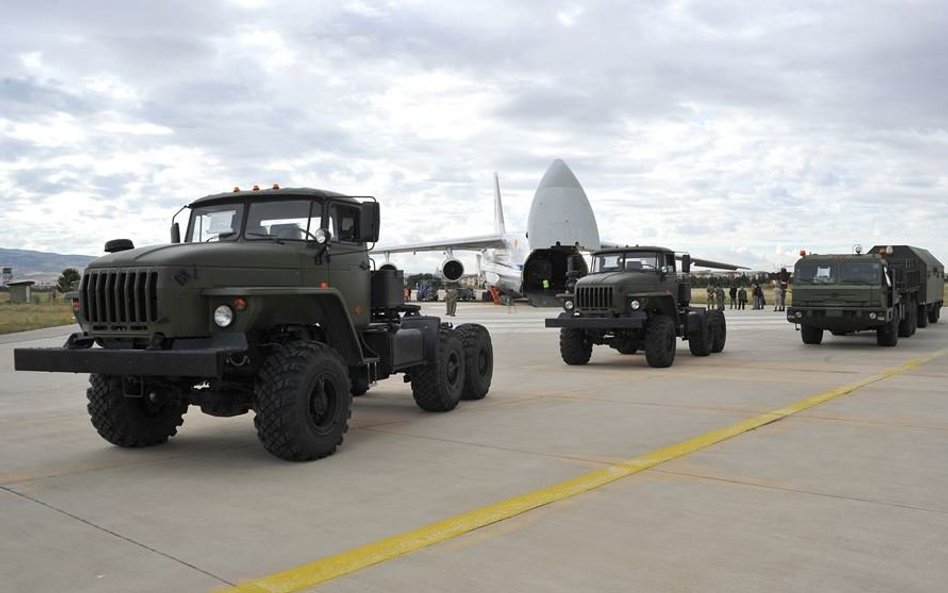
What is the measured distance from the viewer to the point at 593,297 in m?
14.6

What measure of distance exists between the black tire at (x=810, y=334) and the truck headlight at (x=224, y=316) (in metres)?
15.8

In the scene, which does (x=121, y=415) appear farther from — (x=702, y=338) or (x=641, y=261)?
(x=702, y=338)

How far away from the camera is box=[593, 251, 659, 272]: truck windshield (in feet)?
50.2

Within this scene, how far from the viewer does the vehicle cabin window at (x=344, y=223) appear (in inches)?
297

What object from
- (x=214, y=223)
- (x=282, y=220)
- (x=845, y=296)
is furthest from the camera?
(x=845, y=296)

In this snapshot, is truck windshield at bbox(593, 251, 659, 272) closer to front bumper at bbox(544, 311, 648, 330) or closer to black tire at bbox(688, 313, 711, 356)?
front bumper at bbox(544, 311, 648, 330)

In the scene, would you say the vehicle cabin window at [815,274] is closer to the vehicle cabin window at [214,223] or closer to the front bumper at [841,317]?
the front bumper at [841,317]

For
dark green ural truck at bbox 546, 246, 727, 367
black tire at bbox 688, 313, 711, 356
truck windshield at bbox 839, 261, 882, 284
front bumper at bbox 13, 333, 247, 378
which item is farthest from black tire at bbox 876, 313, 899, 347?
front bumper at bbox 13, 333, 247, 378

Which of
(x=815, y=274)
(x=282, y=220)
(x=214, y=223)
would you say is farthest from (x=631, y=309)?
(x=214, y=223)

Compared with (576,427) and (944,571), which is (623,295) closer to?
(576,427)

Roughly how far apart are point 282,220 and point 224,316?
1409 mm

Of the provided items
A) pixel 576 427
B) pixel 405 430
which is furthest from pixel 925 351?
pixel 405 430

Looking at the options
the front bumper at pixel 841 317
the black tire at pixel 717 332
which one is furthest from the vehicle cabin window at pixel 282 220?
the front bumper at pixel 841 317

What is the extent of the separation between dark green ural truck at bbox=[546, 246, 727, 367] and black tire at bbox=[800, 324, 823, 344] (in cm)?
395
